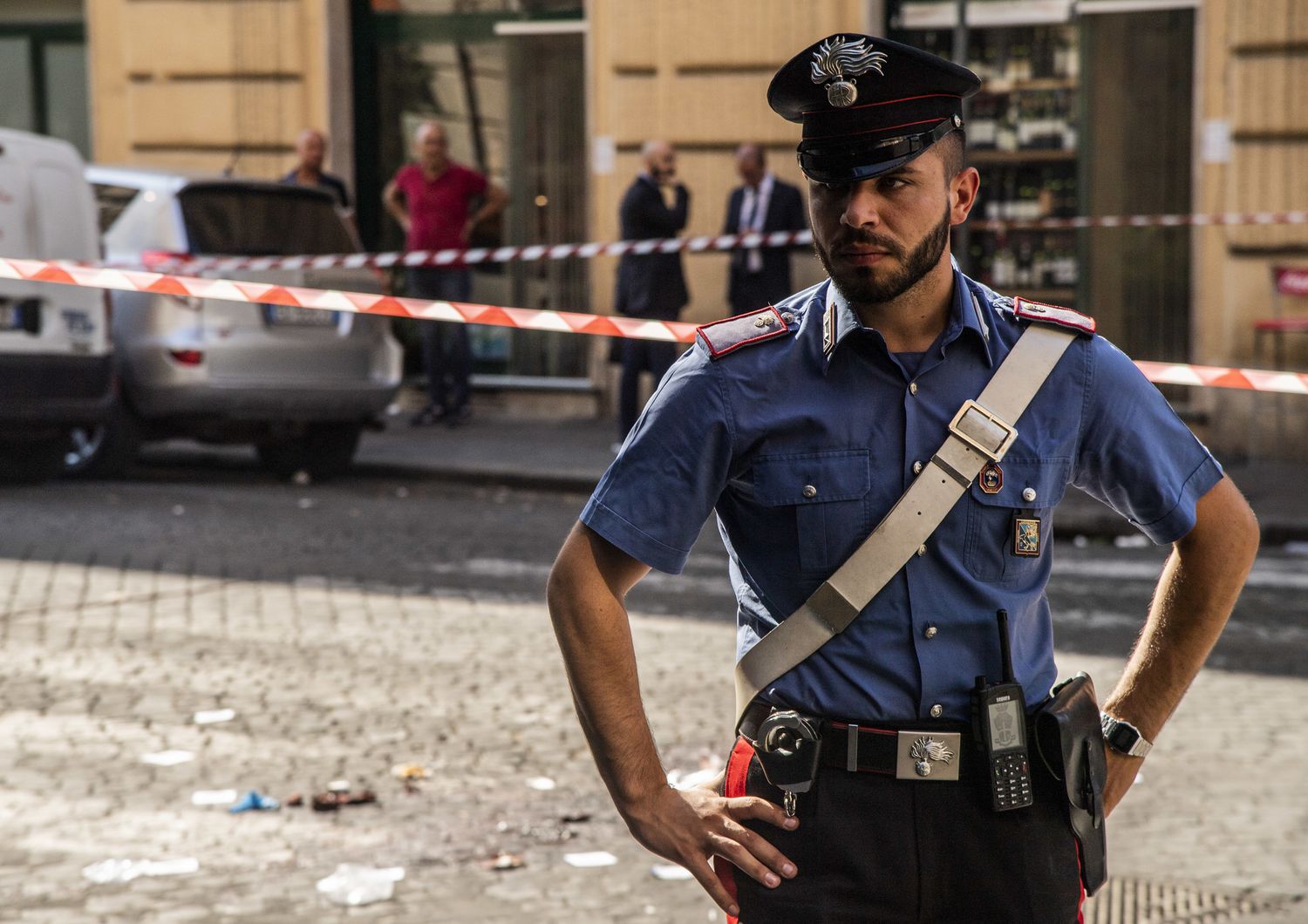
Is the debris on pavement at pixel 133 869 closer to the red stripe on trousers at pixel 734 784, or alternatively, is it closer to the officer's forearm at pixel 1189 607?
the red stripe on trousers at pixel 734 784

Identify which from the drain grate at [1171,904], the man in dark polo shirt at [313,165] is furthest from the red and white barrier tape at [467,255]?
the drain grate at [1171,904]

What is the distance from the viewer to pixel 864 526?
238 cm

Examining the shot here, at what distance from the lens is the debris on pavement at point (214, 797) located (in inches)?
200

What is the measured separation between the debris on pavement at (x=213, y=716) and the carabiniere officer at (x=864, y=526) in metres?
3.69

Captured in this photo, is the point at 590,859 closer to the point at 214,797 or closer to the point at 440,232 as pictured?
the point at 214,797

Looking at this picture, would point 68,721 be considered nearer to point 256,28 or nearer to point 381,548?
point 381,548

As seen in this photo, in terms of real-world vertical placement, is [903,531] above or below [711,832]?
above

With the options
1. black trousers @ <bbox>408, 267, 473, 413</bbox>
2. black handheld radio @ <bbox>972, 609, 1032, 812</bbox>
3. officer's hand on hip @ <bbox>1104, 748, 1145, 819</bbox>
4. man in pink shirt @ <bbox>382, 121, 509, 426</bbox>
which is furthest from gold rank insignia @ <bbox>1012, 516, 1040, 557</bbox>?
black trousers @ <bbox>408, 267, 473, 413</bbox>

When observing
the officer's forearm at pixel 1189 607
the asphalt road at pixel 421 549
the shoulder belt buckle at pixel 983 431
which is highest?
the shoulder belt buckle at pixel 983 431

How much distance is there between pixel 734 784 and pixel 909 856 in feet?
0.80

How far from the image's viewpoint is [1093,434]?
246cm

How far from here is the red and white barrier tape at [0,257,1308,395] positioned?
194 inches

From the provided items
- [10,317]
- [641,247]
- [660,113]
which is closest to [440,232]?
[660,113]

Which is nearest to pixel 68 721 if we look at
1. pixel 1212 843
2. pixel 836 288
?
pixel 1212 843
